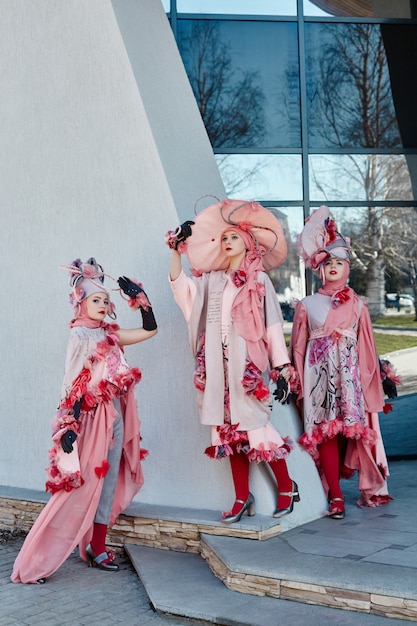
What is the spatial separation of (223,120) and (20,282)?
256 centimetres

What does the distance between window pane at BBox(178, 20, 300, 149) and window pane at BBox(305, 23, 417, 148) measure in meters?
0.18

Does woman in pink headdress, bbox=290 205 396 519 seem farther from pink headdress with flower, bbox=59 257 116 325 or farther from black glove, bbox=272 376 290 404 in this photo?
pink headdress with flower, bbox=59 257 116 325

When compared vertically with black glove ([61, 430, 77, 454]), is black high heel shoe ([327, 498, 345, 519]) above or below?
below

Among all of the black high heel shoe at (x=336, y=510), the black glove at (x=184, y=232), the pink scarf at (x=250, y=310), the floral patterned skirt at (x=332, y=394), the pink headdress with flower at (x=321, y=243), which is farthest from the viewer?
the pink headdress with flower at (x=321, y=243)

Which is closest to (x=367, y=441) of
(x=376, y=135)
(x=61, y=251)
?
(x=61, y=251)

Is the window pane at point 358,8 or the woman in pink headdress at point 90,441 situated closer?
the woman in pink headdress at point 90,441

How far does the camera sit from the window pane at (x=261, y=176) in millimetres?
7453

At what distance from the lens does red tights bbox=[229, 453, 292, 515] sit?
4797 mm

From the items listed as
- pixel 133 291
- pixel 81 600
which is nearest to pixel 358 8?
pixel 133 291

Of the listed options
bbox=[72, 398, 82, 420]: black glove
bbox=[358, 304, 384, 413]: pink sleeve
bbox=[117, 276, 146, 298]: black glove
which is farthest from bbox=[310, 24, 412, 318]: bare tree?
bbox=[72, 398, 82, 420]: black glove

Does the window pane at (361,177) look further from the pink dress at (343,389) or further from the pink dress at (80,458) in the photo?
the pink dress at (80,458)

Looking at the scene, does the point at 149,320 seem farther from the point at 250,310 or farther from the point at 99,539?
the point at 99,539

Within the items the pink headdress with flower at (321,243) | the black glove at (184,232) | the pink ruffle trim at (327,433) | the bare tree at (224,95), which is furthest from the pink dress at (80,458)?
the bare tree at (224,95)

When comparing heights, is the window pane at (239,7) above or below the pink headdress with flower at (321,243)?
above
